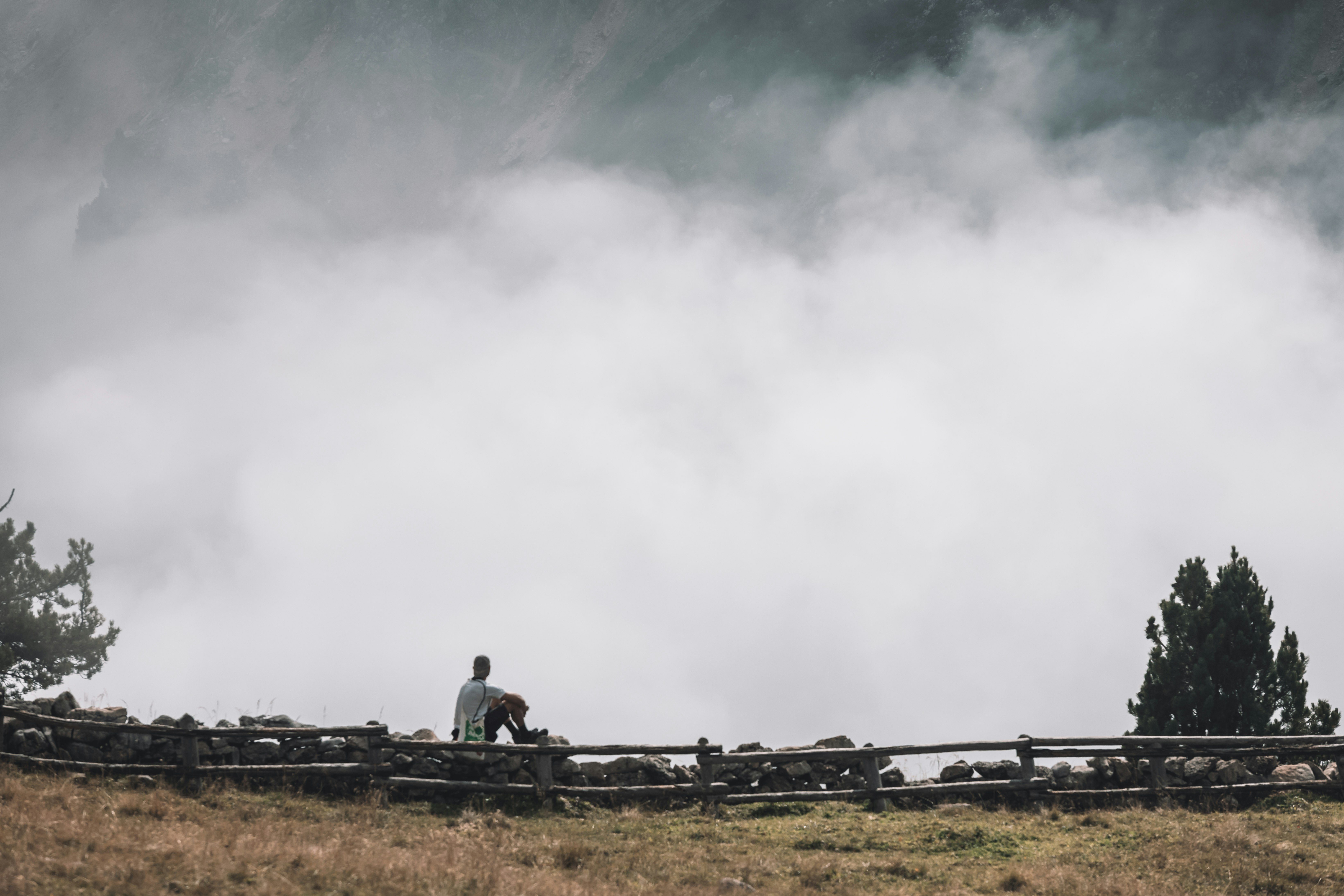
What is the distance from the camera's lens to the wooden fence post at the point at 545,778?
14.9 metres

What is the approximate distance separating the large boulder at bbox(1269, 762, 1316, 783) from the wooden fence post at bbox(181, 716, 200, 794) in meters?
16.8

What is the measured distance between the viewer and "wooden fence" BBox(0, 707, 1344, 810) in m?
14.4

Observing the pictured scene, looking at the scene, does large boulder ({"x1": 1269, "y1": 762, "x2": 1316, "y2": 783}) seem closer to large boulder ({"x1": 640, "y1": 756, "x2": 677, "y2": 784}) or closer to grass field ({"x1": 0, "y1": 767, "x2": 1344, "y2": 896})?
grass field ({"x1": 0, "y1": 767, "x2": 1344, "y2": 896})

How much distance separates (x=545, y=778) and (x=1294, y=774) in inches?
489

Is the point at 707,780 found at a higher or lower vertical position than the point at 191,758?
lower

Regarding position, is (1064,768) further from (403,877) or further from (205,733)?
(205,733)

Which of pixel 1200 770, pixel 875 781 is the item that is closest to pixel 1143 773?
pixel 1200 770

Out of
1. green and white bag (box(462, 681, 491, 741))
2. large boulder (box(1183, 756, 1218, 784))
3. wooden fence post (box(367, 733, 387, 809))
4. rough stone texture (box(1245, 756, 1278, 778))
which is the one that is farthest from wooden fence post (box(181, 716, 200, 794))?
rough stone texture (box(1245, 756, 1278, 778))

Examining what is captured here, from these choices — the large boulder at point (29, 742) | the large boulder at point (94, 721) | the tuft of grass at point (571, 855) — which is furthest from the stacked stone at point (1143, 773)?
the large boulder at point (29, 742)

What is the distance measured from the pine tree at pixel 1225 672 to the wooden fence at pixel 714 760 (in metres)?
7.48

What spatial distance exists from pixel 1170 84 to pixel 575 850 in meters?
196

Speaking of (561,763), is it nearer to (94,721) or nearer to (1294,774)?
(94,721)

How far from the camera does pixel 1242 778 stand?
16.8 metres

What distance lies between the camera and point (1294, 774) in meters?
17.0
